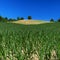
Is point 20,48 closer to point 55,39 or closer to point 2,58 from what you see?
point 2,58

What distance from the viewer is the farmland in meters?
16.4

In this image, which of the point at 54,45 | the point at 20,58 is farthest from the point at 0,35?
the point at 54,45

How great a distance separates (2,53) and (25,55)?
163cm

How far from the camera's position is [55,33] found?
2012 cm

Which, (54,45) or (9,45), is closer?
(9,45)

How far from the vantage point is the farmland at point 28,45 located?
53.9 ft

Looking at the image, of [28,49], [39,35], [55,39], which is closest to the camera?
[28,49]

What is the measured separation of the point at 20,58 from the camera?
55.0ft

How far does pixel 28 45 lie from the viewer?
17.3 m

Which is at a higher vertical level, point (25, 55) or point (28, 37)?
point (28, 37)

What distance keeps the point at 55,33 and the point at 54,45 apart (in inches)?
42.6

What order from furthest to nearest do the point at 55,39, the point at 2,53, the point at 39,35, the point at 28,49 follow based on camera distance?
the point at 55,39 < the point at 39,35 < the point at 28,49 < the point at 2,53

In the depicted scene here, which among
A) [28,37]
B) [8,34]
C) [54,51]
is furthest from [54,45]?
[8,34]

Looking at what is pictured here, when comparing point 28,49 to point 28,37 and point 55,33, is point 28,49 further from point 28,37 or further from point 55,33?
point 55,33
